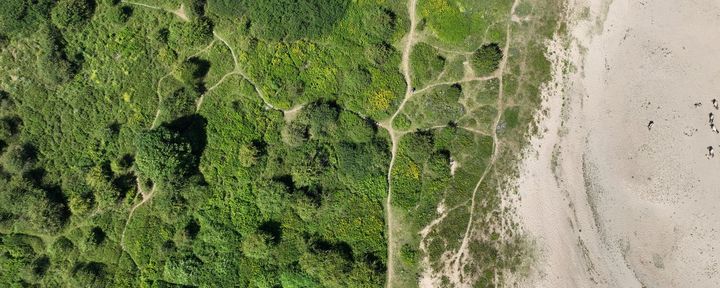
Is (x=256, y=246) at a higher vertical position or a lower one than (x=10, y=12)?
lower

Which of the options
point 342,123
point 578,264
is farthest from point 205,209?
point 578,264

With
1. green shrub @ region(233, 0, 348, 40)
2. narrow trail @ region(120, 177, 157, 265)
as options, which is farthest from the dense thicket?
narrow trail @ region(120, 177, 157, 265)

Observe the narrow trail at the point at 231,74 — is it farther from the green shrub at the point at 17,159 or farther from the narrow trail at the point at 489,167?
the narrow trail at the point at 489,167

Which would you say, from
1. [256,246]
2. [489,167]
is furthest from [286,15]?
[489,167]

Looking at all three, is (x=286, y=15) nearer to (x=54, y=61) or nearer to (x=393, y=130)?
(x=393, y=130)

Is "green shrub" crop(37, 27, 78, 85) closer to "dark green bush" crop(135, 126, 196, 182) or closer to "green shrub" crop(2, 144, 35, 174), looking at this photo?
"green shrub" crop(2, 144, 35, 174)

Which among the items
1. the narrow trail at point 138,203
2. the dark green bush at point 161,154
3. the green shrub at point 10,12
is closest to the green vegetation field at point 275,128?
the narrow trail at point 138,203

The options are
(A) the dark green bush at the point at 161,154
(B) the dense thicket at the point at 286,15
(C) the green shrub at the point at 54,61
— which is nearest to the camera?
(A) the dark green bush at the point at 161,154
